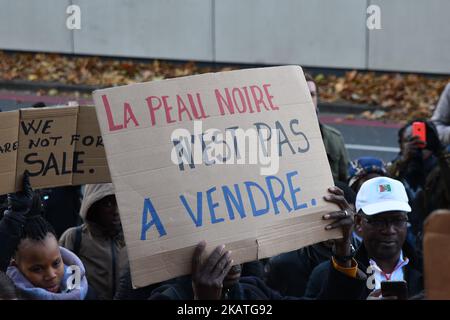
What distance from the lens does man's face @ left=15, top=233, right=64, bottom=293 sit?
456cm

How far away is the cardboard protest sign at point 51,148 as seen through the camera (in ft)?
15.3

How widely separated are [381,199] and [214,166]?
1.31 m

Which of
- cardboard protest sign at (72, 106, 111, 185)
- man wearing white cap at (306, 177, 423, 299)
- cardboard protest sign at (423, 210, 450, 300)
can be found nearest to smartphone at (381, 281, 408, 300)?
cardboard protest sign at (423, 210, 450, 300)

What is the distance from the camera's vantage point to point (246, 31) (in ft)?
51.4

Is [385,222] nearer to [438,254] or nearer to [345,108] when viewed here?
[438,254]

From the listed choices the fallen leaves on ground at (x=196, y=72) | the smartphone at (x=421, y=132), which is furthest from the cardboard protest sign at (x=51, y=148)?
the fallen leaves on ground at (x=196, y=72)

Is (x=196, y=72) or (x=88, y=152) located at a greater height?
(x=88, y=152)

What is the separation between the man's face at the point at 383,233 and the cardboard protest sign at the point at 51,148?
1222 mm

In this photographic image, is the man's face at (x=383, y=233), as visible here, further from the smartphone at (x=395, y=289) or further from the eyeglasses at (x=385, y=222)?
the smartphone at (x=395, y=289)

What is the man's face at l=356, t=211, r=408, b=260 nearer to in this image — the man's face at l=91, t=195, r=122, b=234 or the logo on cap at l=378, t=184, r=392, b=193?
the logo on cap at l=378, t=184, r=392, b=193

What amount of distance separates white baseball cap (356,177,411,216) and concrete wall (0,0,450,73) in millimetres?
10060

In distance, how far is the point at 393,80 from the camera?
15.1m

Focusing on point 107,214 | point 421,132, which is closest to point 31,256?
point 107,214
